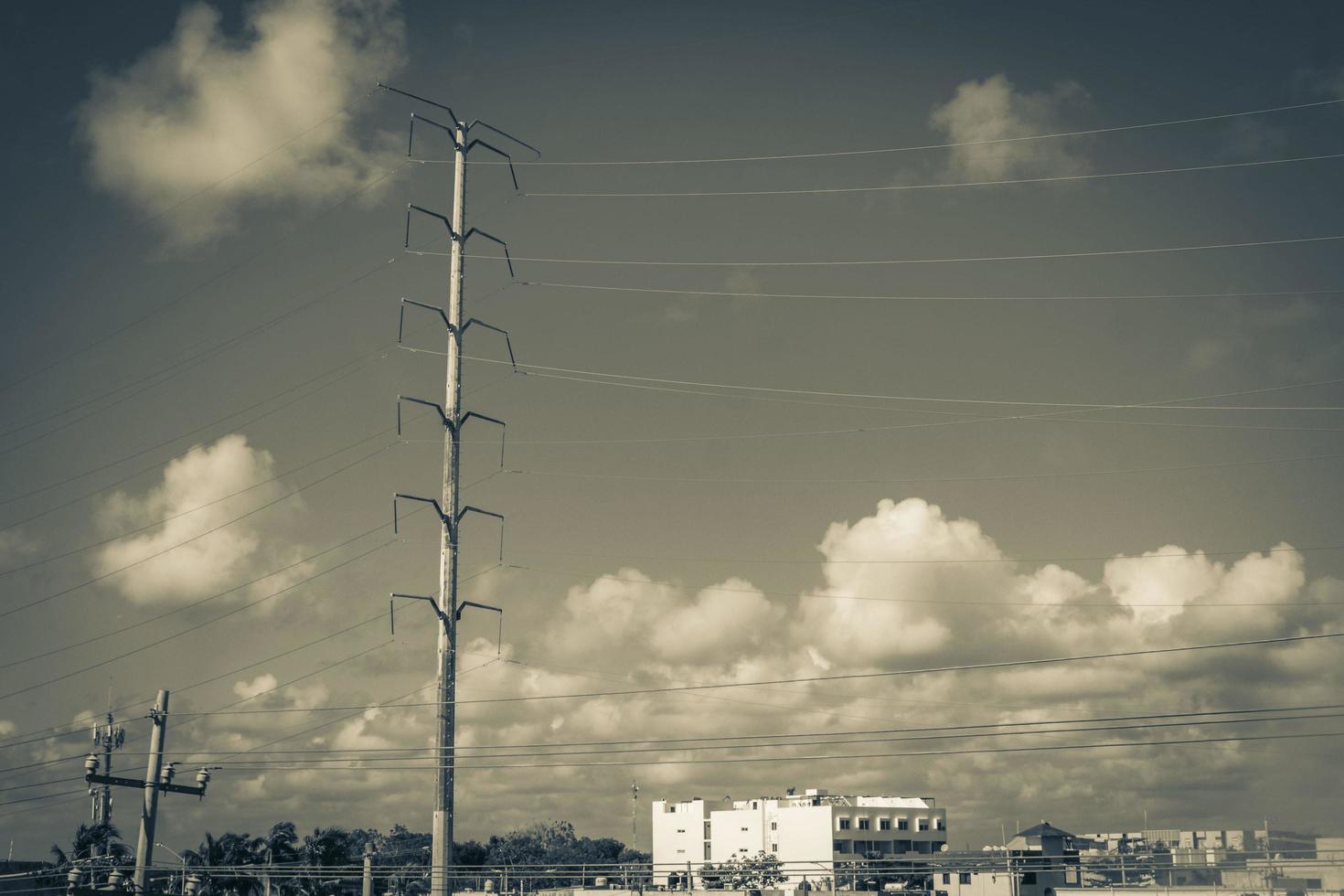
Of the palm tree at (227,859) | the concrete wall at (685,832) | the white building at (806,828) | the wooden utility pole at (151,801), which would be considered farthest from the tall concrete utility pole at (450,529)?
the concrete wall at (685,832)

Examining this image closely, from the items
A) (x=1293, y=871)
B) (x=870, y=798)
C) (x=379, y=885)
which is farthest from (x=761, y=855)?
(x=1293, y=871)

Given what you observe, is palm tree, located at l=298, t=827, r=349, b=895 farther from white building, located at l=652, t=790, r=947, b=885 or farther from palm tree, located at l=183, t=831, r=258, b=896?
A: white building, located at l=652, t=790, r=947, b=885

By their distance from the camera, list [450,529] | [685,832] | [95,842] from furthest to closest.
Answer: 1. [685,832]
2. [95,842]
3. [450,529]

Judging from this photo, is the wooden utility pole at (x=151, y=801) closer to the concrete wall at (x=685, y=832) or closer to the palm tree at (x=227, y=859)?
the palm tree at (x=227, y=859)

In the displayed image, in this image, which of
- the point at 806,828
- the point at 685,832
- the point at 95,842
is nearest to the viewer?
the point at 95,842

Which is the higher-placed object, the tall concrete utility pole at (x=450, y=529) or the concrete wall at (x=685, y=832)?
the tall concrete utility pole at (x=450, y=529)

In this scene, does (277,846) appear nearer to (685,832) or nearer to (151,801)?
(151,801)

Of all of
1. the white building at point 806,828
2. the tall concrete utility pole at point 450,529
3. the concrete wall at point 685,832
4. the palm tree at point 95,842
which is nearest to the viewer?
the tall concrete utility pole at point 450,529

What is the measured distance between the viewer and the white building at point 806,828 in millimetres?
170875

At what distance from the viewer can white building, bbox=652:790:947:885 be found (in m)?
171

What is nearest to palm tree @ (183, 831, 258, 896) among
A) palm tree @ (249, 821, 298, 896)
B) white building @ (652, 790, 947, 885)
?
palm tree @ (249, 821, 298, 896)

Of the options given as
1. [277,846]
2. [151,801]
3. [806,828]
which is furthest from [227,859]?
[806,828]

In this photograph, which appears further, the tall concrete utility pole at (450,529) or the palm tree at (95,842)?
the palm tree at (95,842)

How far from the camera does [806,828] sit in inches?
6791
